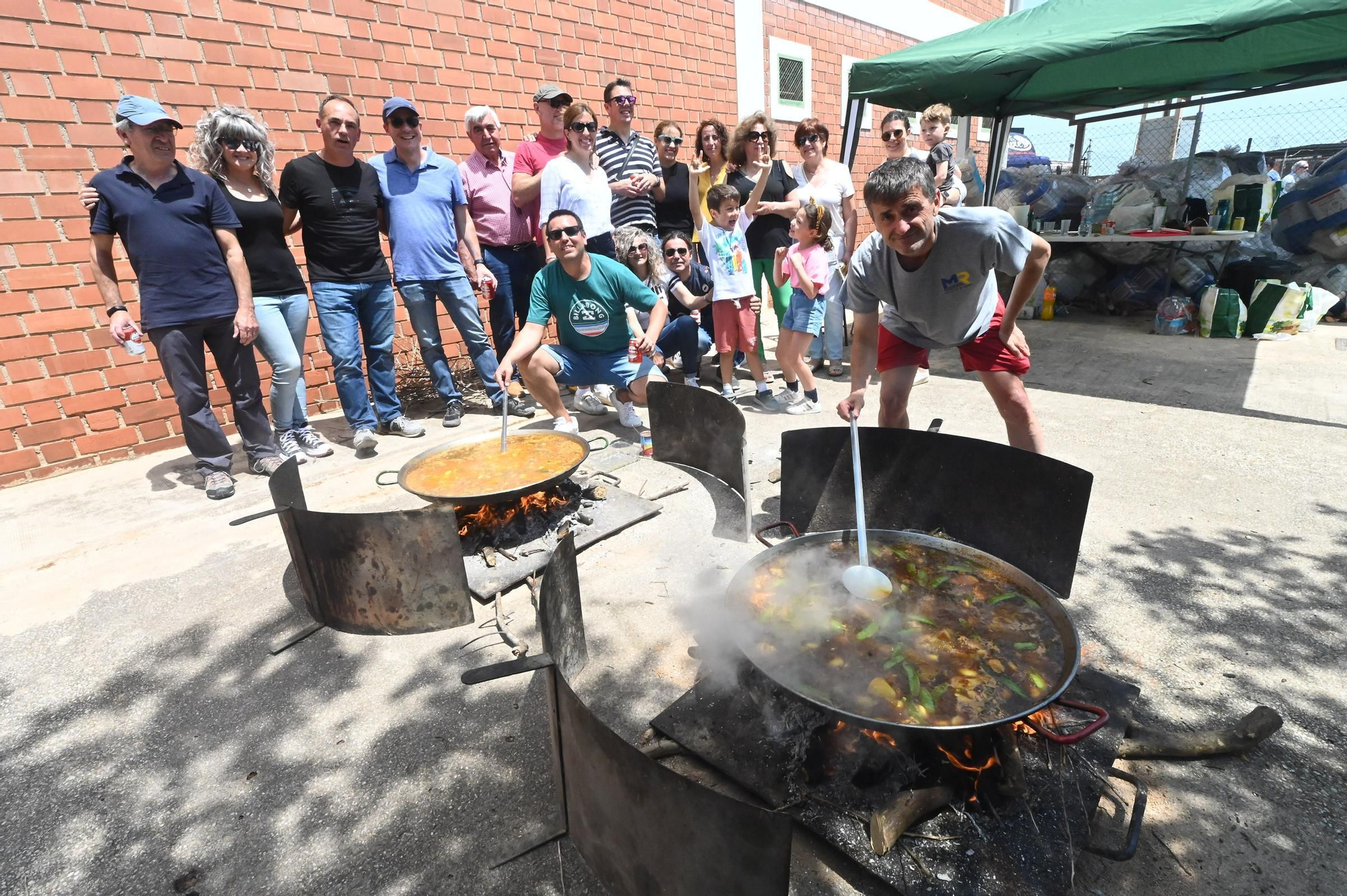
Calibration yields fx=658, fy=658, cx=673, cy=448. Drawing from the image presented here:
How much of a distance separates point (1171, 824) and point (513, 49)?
807 centimetres

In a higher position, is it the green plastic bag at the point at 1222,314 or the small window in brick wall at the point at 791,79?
the small window in brick wall at the point at 791,79

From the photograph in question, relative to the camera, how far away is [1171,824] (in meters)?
1.97

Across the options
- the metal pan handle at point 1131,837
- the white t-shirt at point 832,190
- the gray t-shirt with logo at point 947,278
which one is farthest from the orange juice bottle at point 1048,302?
the metal pan handle at point 1131,837

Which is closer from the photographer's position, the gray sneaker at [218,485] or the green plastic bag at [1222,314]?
the gray sneaker at [218,485]

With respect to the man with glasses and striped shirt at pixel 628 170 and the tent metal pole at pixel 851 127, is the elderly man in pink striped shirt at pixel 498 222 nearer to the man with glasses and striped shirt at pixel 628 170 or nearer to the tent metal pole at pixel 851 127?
the man with glasses and striped shirt at pixel 628 170

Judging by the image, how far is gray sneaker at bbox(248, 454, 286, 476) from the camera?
16.4 feet

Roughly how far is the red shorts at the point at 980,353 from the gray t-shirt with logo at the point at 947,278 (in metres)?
0.05

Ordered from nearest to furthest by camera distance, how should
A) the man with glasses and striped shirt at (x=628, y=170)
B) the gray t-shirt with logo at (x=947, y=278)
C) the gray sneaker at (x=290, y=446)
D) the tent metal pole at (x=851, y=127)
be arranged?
the gray t-shirt with logo at (x=947, y=278) < the gray sneaker at (x=290, y=446) < the man with glasses and striped shirt at (x=628, y=170) < the tent metal pole at (x=851, y=127)

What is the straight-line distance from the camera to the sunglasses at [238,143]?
4.56 m

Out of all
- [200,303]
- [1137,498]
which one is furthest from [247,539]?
[1137,498]

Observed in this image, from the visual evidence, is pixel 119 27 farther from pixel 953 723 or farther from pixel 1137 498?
pixel 1137 498

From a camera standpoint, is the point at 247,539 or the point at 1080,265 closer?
the point at 247,539

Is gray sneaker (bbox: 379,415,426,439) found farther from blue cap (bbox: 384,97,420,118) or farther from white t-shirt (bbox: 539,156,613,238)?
blue cap (bbox: 384,97,420,118)

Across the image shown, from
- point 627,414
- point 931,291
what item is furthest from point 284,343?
point 931,291
